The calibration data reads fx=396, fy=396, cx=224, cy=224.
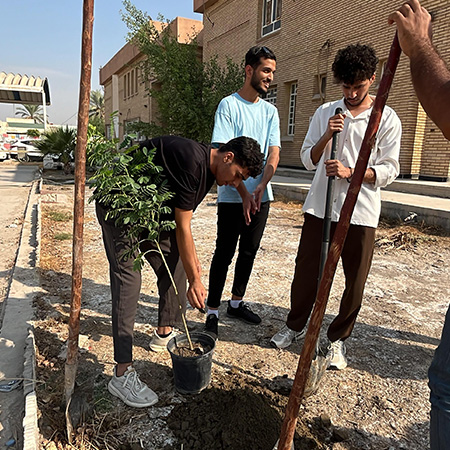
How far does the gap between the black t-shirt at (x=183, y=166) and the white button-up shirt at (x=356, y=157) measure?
2.73 ft

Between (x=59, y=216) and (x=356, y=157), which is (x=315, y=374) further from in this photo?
(x=59, y=216)

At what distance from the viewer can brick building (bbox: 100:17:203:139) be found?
72.7 feet

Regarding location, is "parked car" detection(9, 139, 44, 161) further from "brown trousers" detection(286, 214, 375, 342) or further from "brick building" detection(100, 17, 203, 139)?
"brown trousers" detection(286, 214, 375, 342)

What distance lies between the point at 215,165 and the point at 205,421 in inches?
55.1

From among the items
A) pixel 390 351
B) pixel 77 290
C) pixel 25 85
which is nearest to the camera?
pixel 77 290

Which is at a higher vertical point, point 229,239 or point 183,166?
point 183,166

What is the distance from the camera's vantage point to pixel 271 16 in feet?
54.6

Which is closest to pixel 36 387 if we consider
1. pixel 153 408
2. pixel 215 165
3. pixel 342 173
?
pixel 153 408

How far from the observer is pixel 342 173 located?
2.40 meters

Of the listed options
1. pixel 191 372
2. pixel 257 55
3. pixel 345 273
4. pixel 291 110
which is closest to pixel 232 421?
pixel 191 372

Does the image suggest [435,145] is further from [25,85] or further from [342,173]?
[25,85]

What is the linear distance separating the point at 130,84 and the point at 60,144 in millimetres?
19246

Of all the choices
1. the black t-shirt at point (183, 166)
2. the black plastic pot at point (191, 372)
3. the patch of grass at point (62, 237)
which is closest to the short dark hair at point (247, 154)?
the black t-shirt at point (183, 166)

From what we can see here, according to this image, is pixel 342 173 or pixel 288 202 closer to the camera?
pixel 342 173
